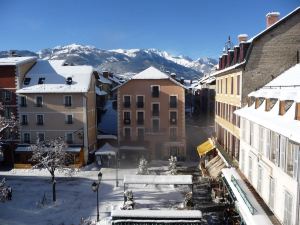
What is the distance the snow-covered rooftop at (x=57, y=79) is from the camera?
4694 centimetres

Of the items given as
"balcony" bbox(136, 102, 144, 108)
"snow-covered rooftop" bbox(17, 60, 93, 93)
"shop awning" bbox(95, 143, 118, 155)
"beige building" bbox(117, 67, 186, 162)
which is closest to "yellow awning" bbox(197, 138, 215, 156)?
"beige building" bbox(117, 67, 186, 162)

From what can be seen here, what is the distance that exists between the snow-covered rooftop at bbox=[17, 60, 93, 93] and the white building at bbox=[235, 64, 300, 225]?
28.4 metres

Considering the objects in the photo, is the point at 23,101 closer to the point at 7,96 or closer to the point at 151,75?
the point at 7,96

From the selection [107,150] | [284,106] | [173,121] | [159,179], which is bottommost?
[159,179]

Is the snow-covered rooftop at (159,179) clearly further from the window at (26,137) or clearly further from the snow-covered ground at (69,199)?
the window at (26,137)

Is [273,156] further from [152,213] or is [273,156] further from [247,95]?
[247,95]

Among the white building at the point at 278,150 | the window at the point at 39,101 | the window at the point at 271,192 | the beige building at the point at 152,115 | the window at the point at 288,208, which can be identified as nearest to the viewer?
the white building at the point at 278,150

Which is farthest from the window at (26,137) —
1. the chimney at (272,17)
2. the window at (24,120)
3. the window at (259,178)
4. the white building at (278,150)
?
the window at (259,178)

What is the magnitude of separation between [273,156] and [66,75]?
3615 centimetres

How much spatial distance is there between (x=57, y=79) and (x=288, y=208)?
39.0 m

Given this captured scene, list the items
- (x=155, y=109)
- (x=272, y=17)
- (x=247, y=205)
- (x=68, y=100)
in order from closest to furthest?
(x=247, y=205), (x=272, y=17), (x=68, y=100), (x=155, y=109)

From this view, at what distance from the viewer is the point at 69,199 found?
3300cm

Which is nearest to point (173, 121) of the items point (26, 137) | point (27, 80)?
point (26, 137)

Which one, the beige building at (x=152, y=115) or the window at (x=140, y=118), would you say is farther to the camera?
the window at (x=140, y=118)
